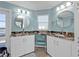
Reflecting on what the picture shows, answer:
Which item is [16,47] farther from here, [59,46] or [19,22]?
[59,46]

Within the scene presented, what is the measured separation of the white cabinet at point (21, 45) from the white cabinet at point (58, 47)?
233mm

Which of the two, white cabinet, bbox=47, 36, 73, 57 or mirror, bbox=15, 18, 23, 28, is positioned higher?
mirror, bbox=15, 18, 23, 28

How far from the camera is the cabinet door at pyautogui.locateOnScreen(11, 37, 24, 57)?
4.60 feet

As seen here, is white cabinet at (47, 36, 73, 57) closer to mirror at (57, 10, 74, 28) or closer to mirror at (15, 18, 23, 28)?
mirror at (57, 10, 74, 28)

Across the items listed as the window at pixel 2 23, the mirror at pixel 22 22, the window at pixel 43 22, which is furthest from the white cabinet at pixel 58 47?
the window at pixel 2 23

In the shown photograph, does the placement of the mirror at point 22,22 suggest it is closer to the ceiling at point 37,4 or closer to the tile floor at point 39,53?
the ceiling at point 37,4

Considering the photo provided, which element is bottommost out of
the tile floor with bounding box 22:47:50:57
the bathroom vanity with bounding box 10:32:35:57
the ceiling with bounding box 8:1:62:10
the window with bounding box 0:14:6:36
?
the tile floor with bounding box 22:47:50:57

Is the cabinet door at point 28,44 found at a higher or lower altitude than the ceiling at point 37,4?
lower

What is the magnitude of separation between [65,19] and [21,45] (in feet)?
2.30

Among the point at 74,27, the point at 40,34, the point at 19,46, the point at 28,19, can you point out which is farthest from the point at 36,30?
the point at 74,27

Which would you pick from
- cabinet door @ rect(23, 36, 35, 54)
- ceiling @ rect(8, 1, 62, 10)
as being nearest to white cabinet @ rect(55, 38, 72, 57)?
cabinet door @ rect(23, 36, 35, 54)

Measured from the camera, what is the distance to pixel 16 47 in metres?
1.42

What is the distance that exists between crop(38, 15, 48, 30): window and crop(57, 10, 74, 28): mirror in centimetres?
17

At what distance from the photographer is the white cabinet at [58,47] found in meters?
1.35
